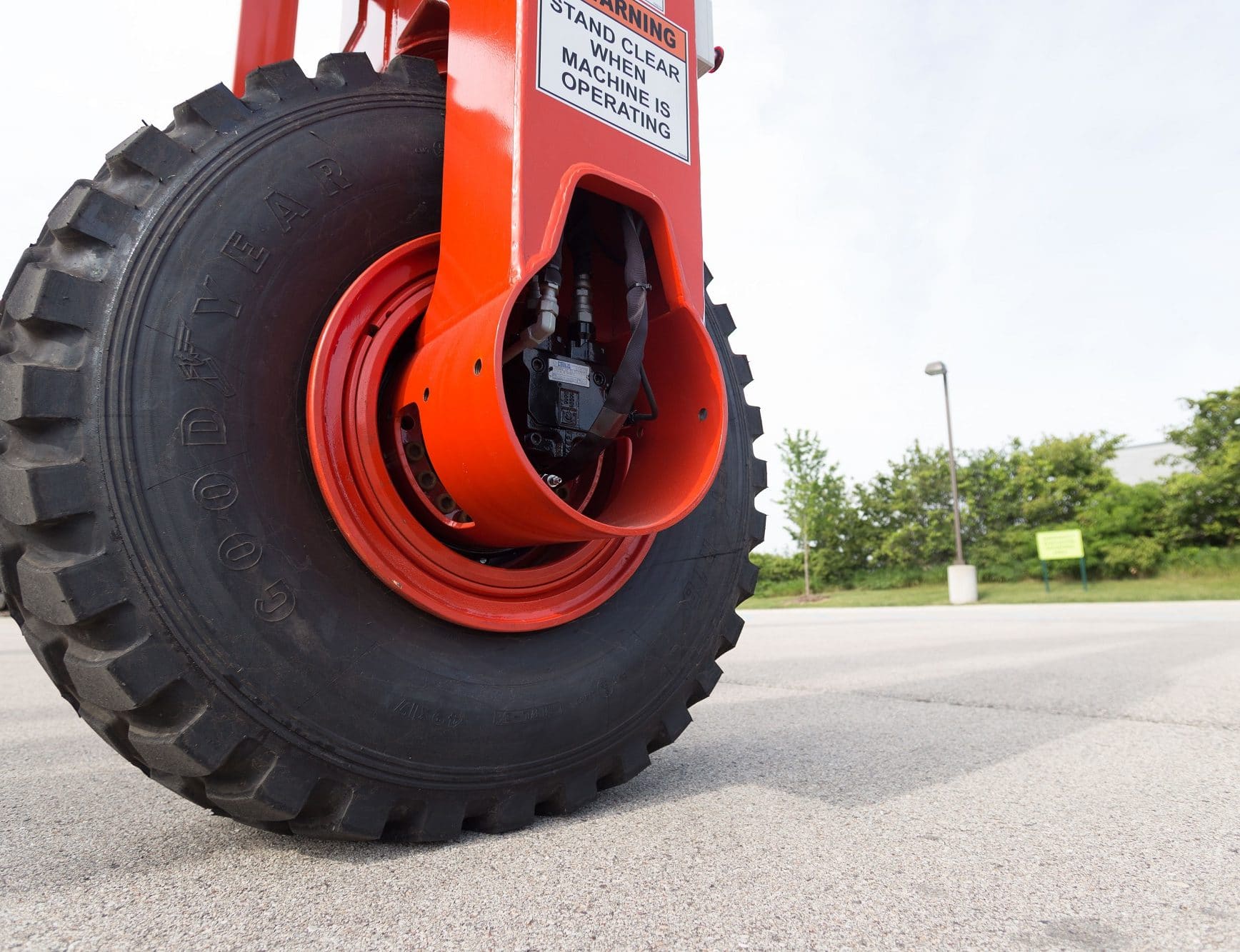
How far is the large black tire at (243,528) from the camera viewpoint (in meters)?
1.04

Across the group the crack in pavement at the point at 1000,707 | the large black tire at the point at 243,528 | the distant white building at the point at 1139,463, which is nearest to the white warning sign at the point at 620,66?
the large black tire at the point at 243,528

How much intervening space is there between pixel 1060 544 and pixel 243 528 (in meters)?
20.0

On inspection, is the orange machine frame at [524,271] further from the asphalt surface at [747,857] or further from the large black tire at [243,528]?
the asphalt surface at [747,857]

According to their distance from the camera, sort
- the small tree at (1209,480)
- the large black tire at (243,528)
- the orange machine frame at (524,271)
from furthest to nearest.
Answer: the small tree at (1209,480), the orange machine frame at (524,271), the large black tire at (243,528)

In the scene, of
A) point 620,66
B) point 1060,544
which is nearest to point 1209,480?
point 1060,544

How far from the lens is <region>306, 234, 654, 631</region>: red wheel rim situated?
125 cm

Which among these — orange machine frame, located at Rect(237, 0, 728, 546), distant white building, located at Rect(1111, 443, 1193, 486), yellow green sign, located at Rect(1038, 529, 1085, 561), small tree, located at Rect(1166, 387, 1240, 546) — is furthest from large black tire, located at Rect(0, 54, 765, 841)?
distant white building, located at Rect(1111, 443, 1193, 486)

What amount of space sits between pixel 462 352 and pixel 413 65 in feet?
2.42

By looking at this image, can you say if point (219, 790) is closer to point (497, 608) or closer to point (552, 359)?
point (497, 608)

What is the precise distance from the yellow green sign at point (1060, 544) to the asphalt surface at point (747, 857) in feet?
57.0

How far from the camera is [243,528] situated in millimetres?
1124

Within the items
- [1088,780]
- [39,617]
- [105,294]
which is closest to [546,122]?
[105,294]

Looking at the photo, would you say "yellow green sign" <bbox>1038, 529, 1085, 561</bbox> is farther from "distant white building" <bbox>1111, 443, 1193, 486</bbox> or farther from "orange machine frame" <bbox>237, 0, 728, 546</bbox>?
"orange machine frame" <bbox>237, 0, 728, 546</bbox>

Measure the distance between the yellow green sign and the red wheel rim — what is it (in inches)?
742
